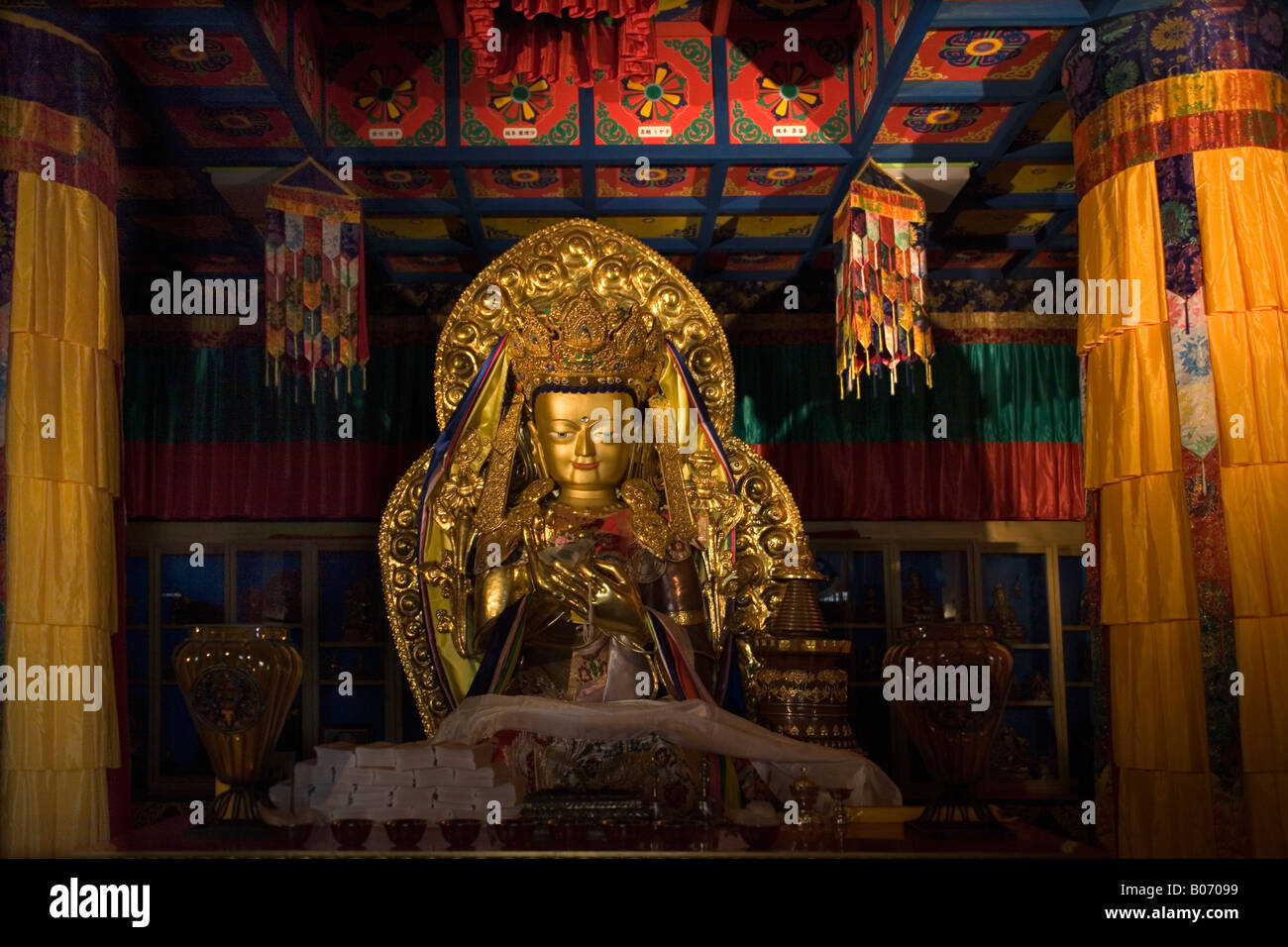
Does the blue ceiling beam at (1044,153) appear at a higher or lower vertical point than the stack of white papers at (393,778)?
higher

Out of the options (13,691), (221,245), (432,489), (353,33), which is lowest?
(13,691)

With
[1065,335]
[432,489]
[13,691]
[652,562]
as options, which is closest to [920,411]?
[1065,335]

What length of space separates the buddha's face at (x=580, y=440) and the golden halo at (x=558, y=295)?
1.51 ft

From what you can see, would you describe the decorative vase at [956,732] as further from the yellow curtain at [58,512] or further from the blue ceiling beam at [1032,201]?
the blue ceiling beam at [1032,201]

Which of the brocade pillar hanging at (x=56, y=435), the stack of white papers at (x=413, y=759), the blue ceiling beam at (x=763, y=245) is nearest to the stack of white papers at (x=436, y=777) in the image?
the stack of white papers at (x=413, y=759)

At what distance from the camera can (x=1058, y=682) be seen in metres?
7.49

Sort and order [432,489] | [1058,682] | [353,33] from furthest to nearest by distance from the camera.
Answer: [1058,682], [432,489], [353,33]

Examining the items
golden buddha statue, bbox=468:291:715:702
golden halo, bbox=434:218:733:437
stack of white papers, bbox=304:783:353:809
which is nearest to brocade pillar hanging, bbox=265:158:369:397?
golden halo, bbox=434:218:733:437

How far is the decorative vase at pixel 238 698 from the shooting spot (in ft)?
12.2

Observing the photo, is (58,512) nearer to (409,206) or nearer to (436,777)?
(436,777)

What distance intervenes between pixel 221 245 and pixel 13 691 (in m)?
3.52

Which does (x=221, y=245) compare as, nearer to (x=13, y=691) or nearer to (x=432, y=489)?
(x=432, y=489)

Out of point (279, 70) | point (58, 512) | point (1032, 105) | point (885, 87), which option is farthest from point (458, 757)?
point (1032, 105)

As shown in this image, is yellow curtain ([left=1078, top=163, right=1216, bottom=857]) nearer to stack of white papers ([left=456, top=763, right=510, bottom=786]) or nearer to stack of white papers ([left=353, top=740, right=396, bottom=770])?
stack of white papers ([left=456, top=763, right=510, bottom=786])
